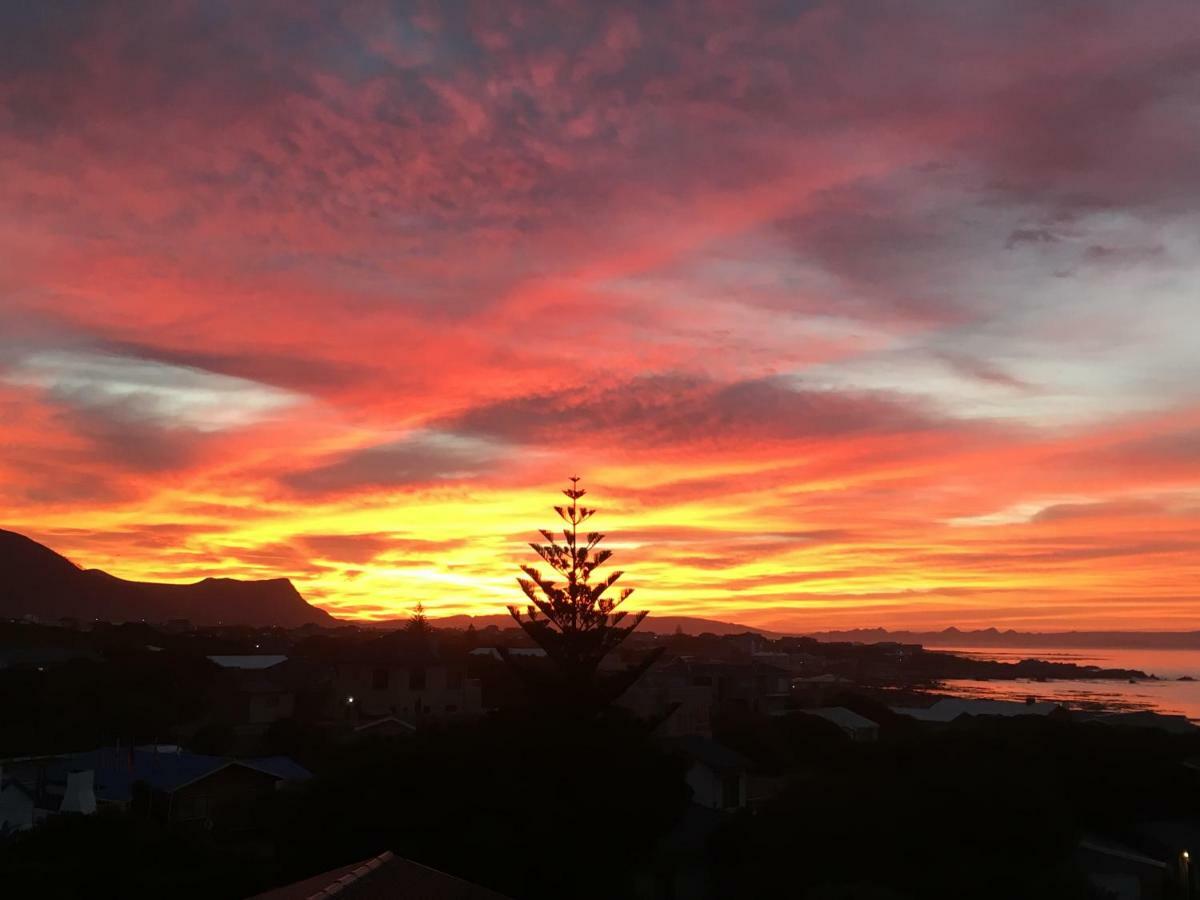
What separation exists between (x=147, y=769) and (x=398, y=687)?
1977 cm

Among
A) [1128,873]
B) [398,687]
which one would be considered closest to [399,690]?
[398,687]

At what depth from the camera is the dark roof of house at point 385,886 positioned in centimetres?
957

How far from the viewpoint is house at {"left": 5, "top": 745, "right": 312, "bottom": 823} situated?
2973cm

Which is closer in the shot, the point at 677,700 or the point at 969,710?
the point at 677,700

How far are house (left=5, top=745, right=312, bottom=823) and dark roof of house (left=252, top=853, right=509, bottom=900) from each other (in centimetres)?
2052

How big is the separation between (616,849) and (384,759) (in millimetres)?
5616

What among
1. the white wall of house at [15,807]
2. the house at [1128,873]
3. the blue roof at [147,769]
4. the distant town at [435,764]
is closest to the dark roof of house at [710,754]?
the distant town at [435,764]

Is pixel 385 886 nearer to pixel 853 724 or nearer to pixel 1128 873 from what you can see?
pixel 1128 873

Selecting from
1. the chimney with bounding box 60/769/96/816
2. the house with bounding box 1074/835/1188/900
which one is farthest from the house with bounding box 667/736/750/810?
the chimney with bounding box 60/769/96/816

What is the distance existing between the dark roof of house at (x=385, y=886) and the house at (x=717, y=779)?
2659 centimetres

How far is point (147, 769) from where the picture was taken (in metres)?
32.5

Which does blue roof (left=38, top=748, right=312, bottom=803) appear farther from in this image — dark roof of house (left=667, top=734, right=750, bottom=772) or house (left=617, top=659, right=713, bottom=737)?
house (left=617, top=659, right=713, bottom=737)

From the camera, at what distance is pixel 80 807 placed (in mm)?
25781

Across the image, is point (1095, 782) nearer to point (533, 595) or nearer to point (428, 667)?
point (533, 595)
